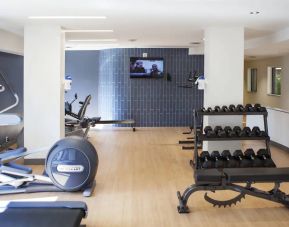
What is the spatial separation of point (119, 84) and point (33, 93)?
437 cm

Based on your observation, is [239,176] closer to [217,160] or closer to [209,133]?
[217,160]

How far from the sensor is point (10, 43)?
6523 millimetres

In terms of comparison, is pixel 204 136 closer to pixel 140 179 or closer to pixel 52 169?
pixel 140 179

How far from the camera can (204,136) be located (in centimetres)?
508

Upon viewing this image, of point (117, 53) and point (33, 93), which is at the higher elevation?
point (117, 53)

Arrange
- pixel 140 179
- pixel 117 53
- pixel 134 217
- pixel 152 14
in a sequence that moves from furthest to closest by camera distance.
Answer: pixel 117 53 < pixel 140 179 < pixel 152 14 < pixel 134 217

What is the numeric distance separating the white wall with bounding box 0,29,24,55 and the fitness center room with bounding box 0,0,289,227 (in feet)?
0.06

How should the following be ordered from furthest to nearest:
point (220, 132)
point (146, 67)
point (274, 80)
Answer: point (274, 80)
point (146, 67)
point (220, 132)

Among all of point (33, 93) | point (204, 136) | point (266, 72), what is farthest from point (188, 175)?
point (266, 72)

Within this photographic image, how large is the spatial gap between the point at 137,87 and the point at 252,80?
4.85 m

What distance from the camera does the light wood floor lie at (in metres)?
3.38

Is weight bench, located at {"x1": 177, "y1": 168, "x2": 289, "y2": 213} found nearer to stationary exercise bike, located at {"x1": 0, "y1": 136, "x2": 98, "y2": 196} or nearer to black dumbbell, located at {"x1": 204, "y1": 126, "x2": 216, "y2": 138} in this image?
stationary exercise bike, located at {"x1": 0, "y1": 136, "x2": 98, "y2": 196}

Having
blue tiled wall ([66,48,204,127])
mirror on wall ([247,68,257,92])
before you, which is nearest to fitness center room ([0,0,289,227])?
blue tiled wall ([66,48,204,127])

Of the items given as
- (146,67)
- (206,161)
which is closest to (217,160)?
(206,161)
